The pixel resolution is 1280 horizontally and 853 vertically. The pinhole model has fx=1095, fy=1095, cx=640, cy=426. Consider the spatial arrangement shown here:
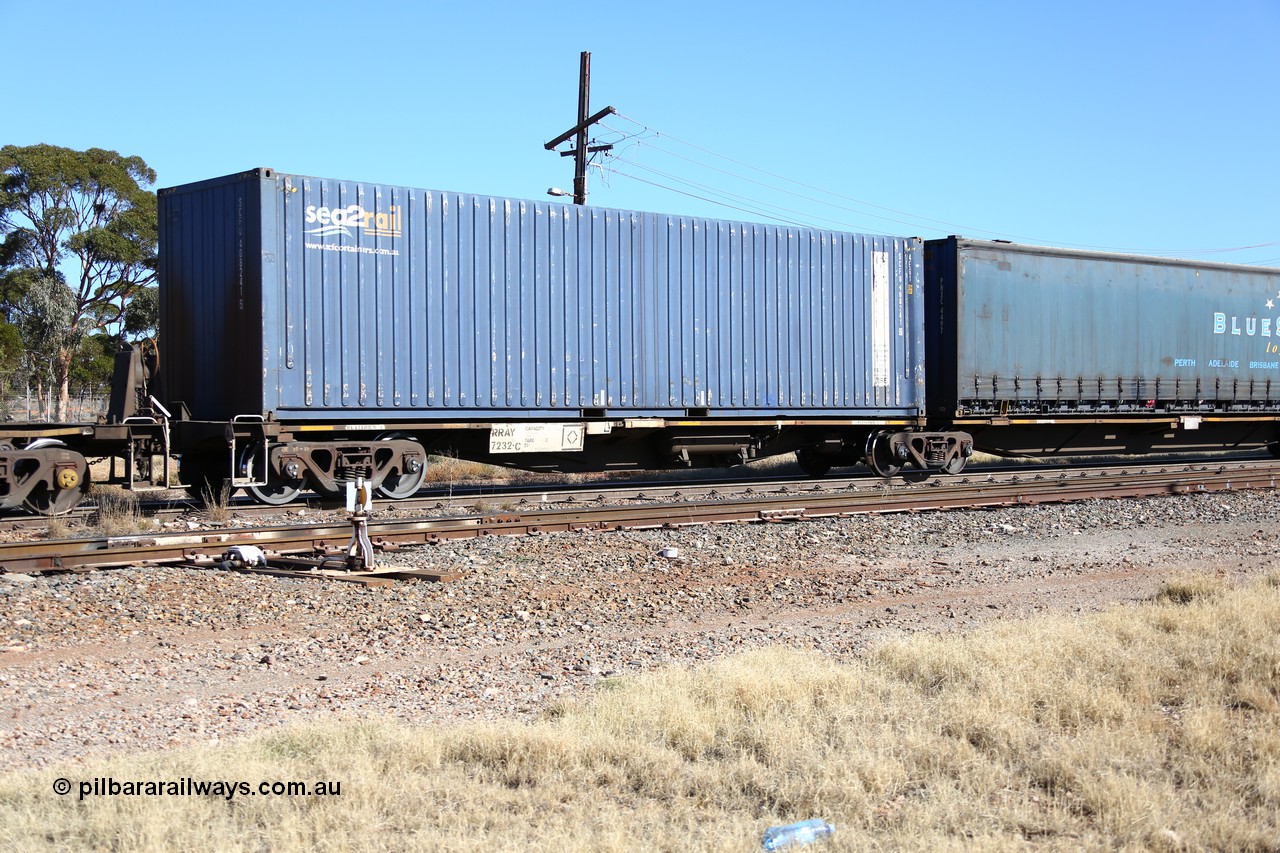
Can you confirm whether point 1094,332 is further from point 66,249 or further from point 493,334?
point 66,249

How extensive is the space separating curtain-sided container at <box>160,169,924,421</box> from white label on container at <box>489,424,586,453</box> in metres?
0.19

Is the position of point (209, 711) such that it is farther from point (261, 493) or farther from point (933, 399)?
point (933, 399)

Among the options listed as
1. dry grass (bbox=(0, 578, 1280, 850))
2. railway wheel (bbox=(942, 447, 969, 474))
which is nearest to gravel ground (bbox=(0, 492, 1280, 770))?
dry grass (bbox=(0, 578, 1280, 850))

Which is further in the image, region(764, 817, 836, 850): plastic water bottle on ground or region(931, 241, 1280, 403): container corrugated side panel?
region(931, 241, 1280, 403): container corrugated side panel

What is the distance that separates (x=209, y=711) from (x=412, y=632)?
1.72 meters

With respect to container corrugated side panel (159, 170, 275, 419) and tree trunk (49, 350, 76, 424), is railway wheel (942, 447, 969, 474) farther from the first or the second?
tree trunk (49, 350, 76, 424)

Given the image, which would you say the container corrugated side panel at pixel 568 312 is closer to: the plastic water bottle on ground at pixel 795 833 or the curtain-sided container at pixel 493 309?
the curtain-sided container at pixel 493 309

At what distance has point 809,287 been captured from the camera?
1566 cm

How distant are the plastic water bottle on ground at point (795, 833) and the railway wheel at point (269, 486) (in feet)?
31.2

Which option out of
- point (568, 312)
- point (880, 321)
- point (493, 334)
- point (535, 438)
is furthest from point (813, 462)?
point (493, 334)

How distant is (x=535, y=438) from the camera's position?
44.7 ft

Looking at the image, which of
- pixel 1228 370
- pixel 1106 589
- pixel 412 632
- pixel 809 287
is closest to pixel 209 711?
pixel 412 632

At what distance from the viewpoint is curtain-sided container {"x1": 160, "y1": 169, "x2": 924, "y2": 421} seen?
12.2 meters

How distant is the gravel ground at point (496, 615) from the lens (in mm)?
5453
